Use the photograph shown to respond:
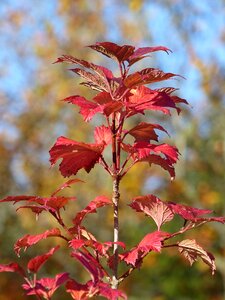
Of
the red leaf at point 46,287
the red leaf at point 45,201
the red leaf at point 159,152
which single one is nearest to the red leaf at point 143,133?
the red leaf at point 159,152

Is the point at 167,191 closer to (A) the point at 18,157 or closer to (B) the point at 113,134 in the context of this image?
(A) the point at 18,157

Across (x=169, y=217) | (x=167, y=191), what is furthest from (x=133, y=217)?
(x=169, y=217)

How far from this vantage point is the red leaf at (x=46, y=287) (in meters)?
1.04

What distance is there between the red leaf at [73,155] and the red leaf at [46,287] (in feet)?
0.59

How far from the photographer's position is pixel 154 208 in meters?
1.14

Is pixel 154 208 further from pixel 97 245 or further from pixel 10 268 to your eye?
pixel 10 268

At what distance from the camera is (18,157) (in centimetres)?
1134

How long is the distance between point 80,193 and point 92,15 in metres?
3.82

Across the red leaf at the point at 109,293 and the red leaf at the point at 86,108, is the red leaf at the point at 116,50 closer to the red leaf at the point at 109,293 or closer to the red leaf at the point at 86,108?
the red leaf at the point at 86,108

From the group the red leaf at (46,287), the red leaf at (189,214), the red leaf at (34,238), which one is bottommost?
the red leaf at (46,287)

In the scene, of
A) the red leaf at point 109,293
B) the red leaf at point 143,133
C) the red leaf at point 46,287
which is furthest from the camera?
the red leaf at point 143,133

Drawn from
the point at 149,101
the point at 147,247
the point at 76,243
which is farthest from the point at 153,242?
the point at 149,101

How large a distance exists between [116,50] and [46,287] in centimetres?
43

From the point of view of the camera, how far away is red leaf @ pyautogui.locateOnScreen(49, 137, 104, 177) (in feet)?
3.53
